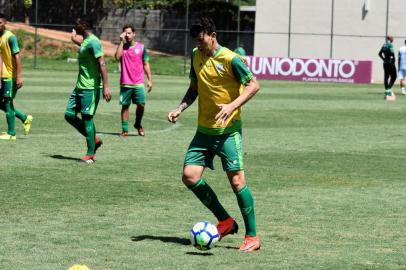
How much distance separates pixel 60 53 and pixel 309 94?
110 ft

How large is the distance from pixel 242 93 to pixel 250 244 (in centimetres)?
131

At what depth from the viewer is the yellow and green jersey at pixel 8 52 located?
17969mm

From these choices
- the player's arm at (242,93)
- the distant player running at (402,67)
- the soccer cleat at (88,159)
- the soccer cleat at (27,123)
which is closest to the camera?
the player's arm at (242,93)

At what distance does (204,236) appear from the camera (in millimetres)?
8938

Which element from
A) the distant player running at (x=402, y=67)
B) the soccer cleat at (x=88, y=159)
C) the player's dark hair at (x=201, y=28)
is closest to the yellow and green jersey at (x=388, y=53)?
the distant player running at (x=402, y=67)

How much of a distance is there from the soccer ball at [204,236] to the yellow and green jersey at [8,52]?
31.9 ft

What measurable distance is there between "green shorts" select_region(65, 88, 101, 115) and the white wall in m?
41.4

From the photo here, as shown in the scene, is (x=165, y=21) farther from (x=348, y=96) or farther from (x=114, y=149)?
(x=114, y=149)

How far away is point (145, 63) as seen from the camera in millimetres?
21172

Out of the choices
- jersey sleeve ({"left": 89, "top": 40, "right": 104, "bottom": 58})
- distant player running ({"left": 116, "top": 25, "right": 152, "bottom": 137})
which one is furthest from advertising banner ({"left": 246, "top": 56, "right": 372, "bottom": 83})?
jersey sleeve ({"left": 89, "top": 40, "right": 104, "bottom": 58})

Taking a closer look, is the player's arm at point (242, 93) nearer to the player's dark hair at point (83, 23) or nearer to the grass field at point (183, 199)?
the grass field at point (183, 199)

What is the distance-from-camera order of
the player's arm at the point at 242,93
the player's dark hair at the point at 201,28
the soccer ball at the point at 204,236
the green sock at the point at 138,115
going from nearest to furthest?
A: the soccer ball at the point at 204,236
the player's arm at the point at 242,93
the player's dark hair at the point at 201,28
the green sock at the point at 138,115

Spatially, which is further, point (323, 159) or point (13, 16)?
point (13, 16)

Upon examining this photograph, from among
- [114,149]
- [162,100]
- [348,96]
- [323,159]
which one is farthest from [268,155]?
[348,96]
